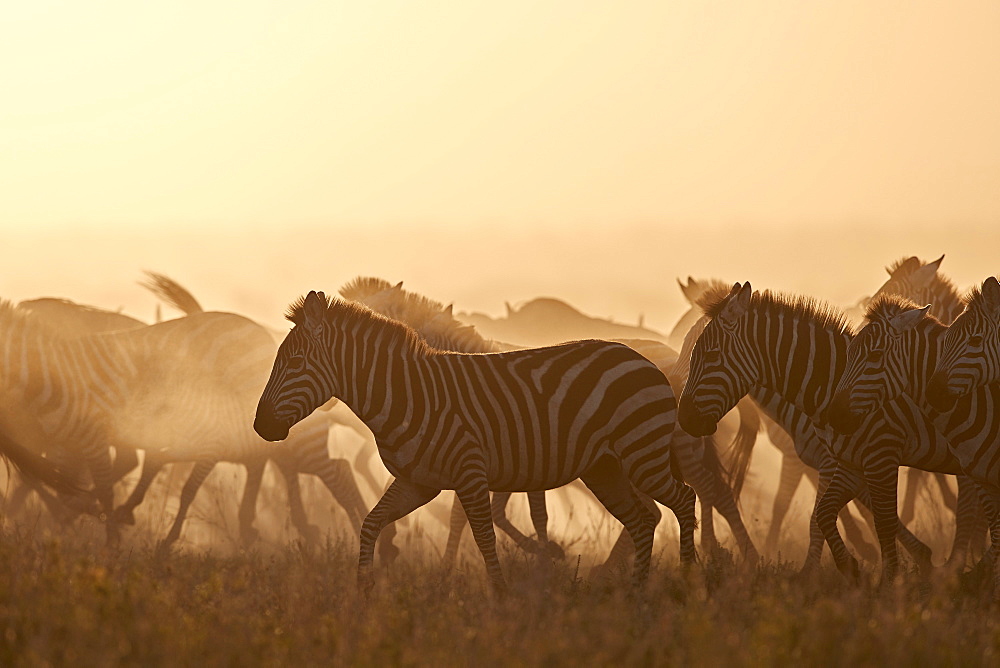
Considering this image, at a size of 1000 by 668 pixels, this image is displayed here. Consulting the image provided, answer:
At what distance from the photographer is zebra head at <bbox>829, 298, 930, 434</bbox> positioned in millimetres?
7836

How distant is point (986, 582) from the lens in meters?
7.65

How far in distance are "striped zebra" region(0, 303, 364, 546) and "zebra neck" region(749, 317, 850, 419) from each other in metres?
5.18

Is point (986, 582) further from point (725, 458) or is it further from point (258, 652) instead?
point (258, 652)

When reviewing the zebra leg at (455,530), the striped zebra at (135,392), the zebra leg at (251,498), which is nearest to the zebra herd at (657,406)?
the zebra leg at (455,530)

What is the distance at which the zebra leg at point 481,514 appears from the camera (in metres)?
7.91

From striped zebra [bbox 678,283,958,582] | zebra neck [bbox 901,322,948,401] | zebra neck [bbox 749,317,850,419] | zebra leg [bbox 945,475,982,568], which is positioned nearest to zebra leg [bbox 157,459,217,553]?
striped zebra [bbox 678,283,958,582]

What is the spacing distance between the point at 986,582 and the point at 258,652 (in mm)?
4684

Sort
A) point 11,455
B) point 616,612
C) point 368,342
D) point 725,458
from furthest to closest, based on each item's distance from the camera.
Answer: point 725,458
point 11,455
point 368,342
point 616,612

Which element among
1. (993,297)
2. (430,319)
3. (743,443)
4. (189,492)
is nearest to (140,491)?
(189,492)

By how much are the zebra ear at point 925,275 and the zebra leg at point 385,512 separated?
5368mm

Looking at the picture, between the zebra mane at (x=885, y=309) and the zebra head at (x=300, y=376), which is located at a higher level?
the zebra mane at (x=885, y=309)

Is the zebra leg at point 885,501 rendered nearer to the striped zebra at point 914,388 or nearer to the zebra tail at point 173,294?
the striped zebra at point 914,388

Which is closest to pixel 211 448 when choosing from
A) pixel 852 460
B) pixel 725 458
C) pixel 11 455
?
pixel 11 455

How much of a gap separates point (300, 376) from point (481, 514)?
4.99 ft
